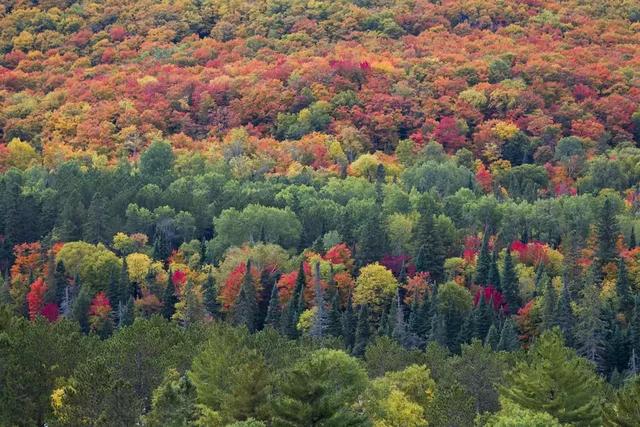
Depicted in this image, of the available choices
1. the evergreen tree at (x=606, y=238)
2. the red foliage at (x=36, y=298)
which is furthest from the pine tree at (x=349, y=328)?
the red foliage at (x=36, y=298)

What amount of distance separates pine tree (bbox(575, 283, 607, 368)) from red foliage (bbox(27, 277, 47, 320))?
160 ft

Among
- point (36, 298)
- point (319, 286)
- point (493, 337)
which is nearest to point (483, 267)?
point (319, 286)

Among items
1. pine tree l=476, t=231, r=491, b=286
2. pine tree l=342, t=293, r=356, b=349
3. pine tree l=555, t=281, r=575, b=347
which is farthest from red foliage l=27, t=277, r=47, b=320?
pine tree l=555, t=281, r=575, b=347

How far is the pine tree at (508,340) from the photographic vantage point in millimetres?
102000

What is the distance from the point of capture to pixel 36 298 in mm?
122625

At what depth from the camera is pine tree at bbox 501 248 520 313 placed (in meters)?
119

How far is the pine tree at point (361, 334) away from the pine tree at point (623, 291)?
22.2m

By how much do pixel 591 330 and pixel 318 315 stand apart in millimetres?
22634

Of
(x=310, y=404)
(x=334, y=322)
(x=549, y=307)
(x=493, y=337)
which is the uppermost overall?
(x=310, y=404)

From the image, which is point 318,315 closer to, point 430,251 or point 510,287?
point 510,287

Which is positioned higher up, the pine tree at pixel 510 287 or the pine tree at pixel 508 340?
the pine tree at pixel 508 340

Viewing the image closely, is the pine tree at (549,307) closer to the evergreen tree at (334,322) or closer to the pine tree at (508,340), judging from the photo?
the pine tree at (508,340)

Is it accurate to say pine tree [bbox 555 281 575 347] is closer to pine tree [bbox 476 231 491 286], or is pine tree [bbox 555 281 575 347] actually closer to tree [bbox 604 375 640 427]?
pine tree [bbox 476 231 491 286]

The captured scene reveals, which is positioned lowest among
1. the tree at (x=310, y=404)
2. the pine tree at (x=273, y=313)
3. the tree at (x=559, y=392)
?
the pine tree at (x=273, y=313)
